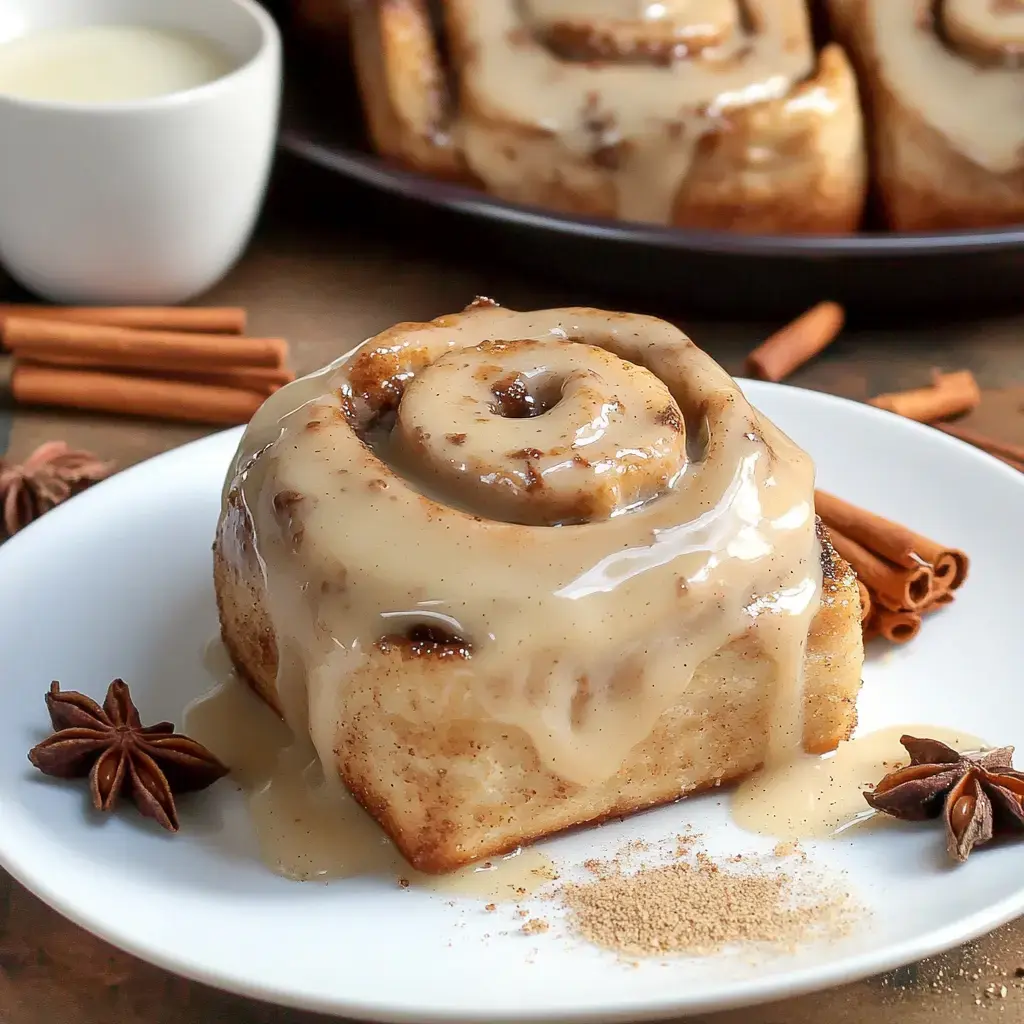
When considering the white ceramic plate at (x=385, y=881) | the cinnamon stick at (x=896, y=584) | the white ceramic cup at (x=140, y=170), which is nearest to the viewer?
the white ceramic plate at (x=385, y=881)

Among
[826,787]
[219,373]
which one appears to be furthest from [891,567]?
[219,373]

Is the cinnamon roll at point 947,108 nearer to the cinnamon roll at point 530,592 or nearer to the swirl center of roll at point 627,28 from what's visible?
the swirl center of roll at point 627,28

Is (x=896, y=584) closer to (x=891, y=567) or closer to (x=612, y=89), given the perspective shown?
(x=891, y=567)

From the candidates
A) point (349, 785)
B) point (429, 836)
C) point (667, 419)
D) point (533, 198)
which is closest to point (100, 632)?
point (349, 785)

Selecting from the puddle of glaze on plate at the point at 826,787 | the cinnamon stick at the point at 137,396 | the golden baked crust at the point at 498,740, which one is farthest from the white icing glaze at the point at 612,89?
the puddle of glaze on plate at the point at 826,787

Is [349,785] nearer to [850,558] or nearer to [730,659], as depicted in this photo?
[730,659]

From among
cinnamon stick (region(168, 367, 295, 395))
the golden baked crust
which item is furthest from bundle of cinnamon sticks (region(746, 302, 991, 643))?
cinnamon stick (region(168, 367, 295, 395))
